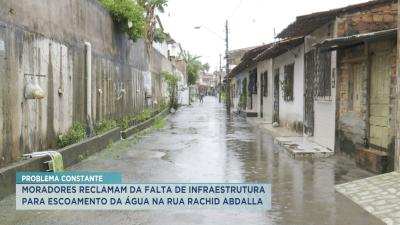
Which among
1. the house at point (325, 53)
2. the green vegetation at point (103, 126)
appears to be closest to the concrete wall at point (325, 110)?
the house at point (325, 53)

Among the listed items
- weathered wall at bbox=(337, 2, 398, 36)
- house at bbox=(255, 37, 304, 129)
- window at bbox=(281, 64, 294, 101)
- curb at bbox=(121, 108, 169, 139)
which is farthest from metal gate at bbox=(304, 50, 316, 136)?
→ curb at bbox=(121, 108, 169, 139)

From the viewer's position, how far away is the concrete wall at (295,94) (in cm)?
1516

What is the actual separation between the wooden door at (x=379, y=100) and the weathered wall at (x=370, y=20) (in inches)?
52.1

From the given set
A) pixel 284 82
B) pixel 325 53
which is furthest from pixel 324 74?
pixel 284 82

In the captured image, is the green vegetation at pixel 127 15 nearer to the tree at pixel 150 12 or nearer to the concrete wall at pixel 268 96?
the tree at pixel 150 12

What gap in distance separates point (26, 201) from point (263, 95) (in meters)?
19.6

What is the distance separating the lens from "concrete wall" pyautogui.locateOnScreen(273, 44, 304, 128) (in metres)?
15.2

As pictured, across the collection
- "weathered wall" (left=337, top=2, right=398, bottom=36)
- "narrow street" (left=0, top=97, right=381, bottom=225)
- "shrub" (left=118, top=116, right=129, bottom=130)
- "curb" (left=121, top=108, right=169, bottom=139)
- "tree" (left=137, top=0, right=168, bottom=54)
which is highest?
"tree" (left=137, top=0, right=168, bottom=54)

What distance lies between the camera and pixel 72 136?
424 inches

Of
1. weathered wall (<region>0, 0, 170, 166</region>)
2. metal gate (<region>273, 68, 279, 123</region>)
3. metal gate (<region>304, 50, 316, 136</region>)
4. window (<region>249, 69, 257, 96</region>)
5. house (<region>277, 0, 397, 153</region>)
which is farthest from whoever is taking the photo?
window (<region>249, 69, 257, 96</region>)

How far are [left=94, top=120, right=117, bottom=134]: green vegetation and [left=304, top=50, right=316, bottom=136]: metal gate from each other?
5.96 metres

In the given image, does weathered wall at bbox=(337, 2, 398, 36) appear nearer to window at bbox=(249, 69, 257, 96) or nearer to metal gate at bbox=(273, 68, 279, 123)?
metal gate at bbox=(273, 68, 279, 123)

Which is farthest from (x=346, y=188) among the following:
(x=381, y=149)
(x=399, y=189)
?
(x=381, y=149)

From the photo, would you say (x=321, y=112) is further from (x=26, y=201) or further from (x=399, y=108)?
(x=26, y=201)
